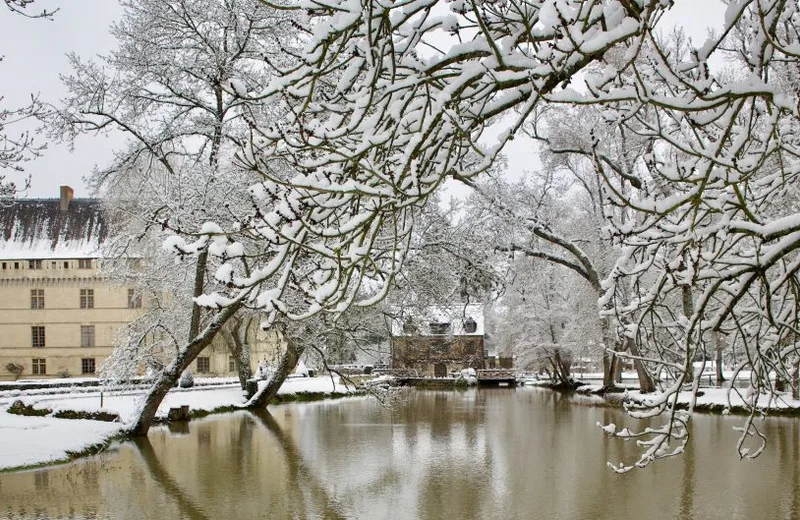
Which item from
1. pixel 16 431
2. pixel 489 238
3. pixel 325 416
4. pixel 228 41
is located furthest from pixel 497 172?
pixel 16 431

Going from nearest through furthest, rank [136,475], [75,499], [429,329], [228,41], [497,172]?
[75,499], [136,475], [228,41], [429,329], [497,172]

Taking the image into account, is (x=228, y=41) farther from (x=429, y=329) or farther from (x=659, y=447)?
(x=659, y=447)

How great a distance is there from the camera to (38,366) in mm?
49750

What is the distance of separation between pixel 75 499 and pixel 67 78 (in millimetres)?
10169

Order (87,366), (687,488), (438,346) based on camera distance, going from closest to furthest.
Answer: (687,488), (87,366), (438,346)

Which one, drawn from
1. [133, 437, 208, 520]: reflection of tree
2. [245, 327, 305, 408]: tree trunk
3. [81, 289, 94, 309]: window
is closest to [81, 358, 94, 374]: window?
[81, 289, 94, 309]: window

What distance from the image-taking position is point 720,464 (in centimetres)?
1331

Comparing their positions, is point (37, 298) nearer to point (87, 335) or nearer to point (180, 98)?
point (87, 335)

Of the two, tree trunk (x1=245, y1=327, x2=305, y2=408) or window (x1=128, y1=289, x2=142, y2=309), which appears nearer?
tree trunk (x1=245, y1=327, x2=305, y2=408)

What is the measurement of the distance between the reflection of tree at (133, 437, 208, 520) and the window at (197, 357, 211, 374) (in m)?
34.6

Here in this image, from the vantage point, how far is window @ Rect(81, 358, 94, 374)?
166 ft

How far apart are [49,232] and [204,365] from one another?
12987 mm

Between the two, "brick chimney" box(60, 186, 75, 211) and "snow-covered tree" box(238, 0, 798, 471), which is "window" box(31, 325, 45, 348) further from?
"snow-covered tree" box(238, 0, 798, 471)

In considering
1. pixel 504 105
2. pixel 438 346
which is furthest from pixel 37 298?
pixel 504 105
